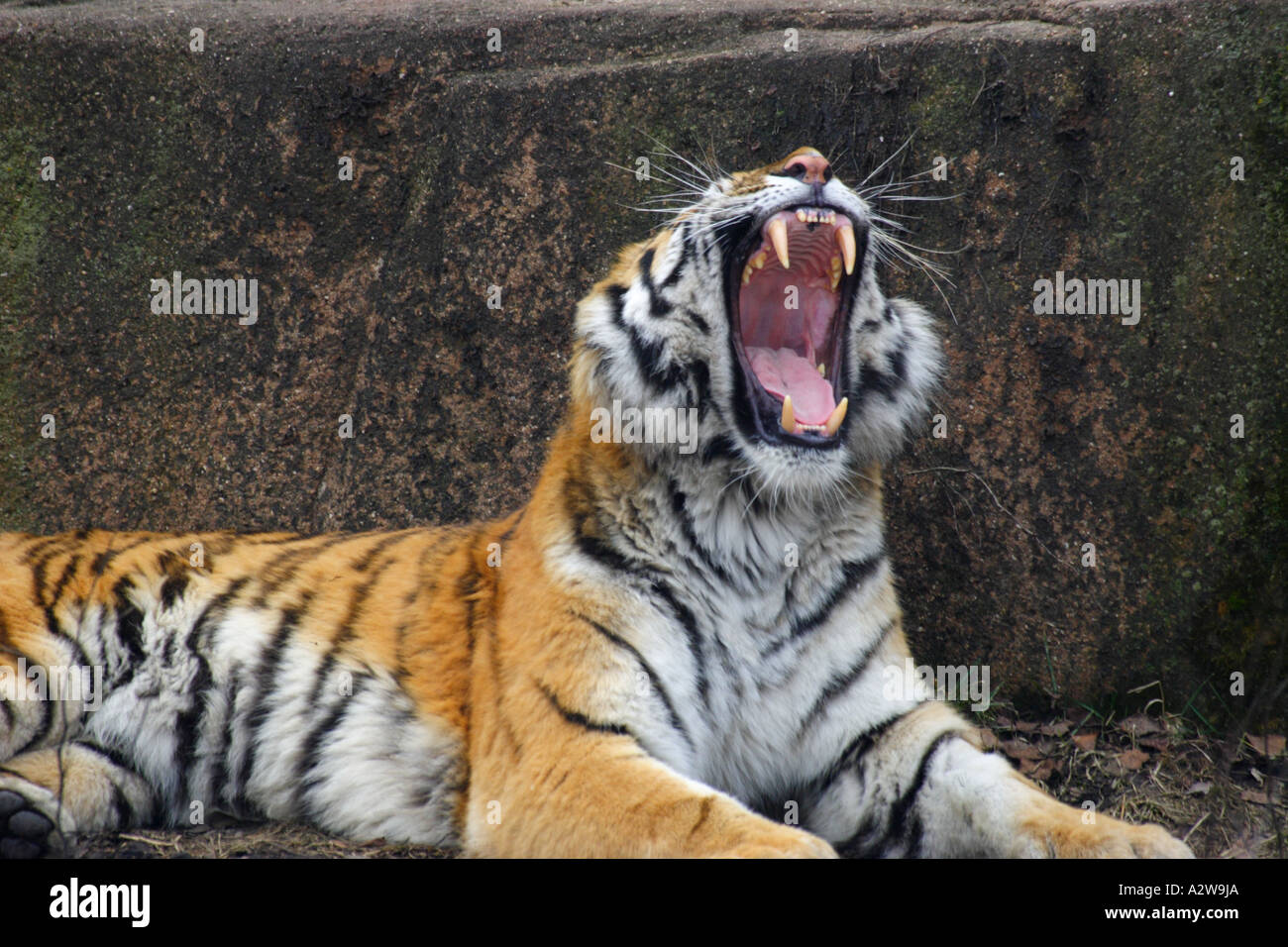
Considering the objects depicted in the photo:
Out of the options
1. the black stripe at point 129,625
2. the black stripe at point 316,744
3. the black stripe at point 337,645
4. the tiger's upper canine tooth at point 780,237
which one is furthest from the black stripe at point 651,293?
the black stripe at point 129,625

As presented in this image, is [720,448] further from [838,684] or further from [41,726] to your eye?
[41,726]

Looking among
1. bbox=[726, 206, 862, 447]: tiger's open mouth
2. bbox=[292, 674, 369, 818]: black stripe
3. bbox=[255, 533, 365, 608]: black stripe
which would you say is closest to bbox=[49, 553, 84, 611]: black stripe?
bbox=[255, 533, 365, 608]: black stripe

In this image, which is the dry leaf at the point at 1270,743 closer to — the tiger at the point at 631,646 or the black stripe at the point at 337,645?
the tiger at the point at 631,646

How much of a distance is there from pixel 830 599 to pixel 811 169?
1008mm

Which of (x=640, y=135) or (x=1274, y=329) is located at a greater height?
(x=640, y=135)

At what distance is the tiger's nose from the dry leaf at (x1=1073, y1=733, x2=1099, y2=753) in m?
1.76

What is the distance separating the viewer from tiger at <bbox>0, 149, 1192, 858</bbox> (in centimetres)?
268

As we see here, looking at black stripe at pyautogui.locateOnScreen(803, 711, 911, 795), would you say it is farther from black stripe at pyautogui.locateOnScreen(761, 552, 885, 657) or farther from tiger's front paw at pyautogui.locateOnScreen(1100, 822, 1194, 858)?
tiger's front paw at pyautogui.locateOnScreen(1100, 822, 1194, 858)

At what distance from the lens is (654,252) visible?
3098 mm

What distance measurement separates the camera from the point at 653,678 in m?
2.70

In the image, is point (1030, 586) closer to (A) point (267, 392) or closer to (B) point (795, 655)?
(B) point (795, 655)

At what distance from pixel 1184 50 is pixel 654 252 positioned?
1.72 m

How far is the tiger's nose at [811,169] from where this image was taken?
9.53 ft
